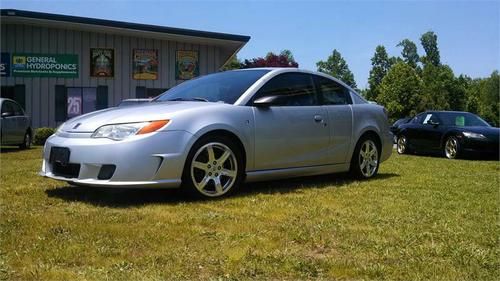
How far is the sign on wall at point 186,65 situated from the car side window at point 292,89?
1786cm

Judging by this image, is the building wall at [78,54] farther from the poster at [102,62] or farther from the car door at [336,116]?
the car door at [336,116]

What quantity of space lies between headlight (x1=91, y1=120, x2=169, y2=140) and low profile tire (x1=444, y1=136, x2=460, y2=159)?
10.0 m

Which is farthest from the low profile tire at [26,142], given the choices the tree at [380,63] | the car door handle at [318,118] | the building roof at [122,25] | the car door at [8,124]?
the tree at [380,63]

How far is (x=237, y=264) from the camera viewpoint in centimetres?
345

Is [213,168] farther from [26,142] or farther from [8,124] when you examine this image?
[26,142]

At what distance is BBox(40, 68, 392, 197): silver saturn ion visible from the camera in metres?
5.24

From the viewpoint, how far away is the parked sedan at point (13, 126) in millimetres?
13805

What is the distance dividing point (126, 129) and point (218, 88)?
1465 mm

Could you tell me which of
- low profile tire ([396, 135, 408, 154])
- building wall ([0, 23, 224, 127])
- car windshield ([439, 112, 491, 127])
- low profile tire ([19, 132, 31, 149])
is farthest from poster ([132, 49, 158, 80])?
car windshield ([439, 112, 491, 127])

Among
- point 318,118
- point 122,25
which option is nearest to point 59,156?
point 318,118

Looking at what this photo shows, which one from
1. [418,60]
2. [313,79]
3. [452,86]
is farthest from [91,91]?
[418,60]

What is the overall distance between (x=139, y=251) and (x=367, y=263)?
1.44m

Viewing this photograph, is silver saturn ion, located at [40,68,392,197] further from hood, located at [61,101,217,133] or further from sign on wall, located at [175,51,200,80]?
sign on wall, located at [175,51,200,80]

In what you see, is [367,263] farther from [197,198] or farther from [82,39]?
[82,39]
